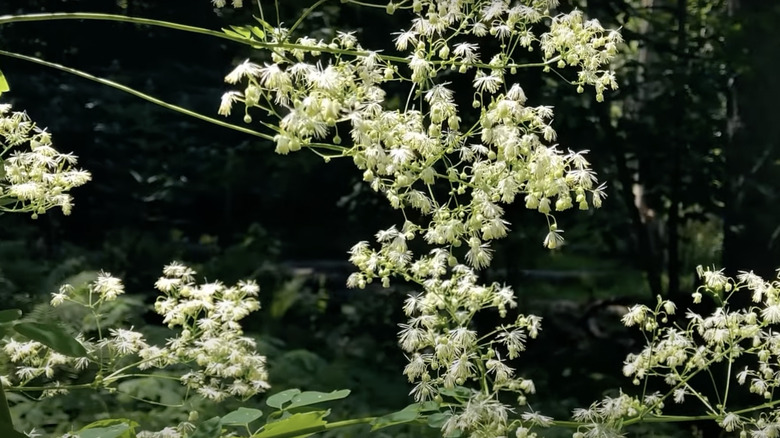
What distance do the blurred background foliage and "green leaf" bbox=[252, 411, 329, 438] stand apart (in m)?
1.47

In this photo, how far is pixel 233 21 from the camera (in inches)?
89.3

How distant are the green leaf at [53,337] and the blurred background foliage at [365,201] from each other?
1.56 m

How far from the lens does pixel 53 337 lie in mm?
710

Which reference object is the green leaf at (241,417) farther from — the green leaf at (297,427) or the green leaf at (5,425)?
the green leaf at (5,425)

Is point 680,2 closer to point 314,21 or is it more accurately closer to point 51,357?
point 314,21

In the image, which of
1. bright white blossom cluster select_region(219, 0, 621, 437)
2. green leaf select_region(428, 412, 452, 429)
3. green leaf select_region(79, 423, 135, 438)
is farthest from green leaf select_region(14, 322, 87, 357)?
green leaf select_region(428, 412, 452, 429)

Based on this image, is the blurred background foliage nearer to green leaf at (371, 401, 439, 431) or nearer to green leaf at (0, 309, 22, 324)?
green leaf at (371, 401, 439, 431)

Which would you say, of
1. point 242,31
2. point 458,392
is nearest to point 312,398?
point 458,392

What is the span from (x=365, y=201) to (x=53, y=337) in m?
1.60

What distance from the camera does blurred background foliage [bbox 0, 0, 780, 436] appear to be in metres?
2.26

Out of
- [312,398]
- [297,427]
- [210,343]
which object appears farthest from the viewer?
[210,343]

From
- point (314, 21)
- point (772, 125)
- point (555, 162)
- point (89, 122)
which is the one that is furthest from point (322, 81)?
point (772, 125)

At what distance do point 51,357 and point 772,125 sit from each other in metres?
2.03

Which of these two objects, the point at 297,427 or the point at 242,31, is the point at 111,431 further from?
the point at 242,31
